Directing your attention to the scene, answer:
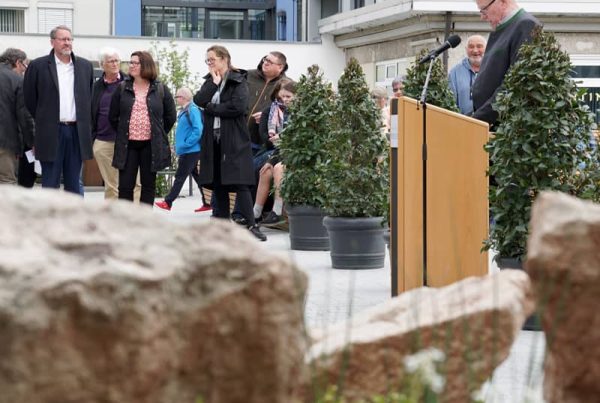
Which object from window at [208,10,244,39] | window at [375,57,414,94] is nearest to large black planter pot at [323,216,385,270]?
window at [375,57,414,94]

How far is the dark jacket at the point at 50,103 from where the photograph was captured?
42.3 feet

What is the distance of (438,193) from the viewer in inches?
311

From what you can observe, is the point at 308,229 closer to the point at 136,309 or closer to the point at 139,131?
the point at 139,131

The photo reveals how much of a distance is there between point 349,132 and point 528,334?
4.37 m

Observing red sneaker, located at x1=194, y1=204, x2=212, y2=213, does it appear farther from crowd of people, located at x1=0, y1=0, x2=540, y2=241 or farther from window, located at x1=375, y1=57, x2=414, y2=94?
window, located at x1=375, y1=57, x2=414, y2=94

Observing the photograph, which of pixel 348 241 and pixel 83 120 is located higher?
pixel 83 120

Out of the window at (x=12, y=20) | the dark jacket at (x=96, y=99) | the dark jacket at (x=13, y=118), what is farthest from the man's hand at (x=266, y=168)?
the window at (x=12, y=20)

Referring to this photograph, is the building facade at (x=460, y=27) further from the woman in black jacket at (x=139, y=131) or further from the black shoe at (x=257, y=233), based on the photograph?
the woman in black jacket at (x=139, y=131)

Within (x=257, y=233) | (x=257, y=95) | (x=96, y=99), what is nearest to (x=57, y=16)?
(x=257, y=95)

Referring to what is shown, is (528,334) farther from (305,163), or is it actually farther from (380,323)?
(305,163)

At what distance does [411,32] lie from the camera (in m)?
32.0

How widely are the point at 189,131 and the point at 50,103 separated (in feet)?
22.3

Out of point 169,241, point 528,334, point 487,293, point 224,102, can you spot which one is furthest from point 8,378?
point 224,102

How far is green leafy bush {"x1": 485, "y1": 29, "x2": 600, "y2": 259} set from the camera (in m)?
7.52
